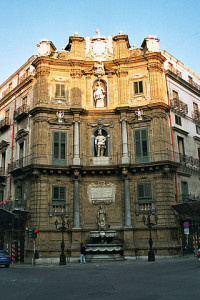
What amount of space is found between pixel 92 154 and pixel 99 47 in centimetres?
1048

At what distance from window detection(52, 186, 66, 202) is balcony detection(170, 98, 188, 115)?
12.5 metres

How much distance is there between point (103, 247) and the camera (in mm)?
24266

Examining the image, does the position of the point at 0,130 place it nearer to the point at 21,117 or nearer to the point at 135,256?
the point at 21,117

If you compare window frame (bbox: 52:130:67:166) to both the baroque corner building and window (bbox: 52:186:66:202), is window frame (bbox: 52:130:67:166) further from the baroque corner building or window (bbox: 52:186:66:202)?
window (bbox: 52:186:66:202)

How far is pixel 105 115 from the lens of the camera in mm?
29688

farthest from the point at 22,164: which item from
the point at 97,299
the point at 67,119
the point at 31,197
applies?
the point at 97,299

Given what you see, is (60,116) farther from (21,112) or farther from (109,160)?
(109,160)

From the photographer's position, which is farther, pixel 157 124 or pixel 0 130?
pixel 0 130

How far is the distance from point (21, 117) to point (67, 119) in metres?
5.13

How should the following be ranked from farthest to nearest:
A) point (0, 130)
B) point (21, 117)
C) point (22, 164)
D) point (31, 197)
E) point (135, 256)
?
point (0, 130)
point (21, 117)
point (22, 164)
point (31, 197)
point (135, 256)

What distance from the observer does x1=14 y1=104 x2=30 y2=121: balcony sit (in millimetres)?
30650

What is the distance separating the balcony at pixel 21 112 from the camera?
101ft

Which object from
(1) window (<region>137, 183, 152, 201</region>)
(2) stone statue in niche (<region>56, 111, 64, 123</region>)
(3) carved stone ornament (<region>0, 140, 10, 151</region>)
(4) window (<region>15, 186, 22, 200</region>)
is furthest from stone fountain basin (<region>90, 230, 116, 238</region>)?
(3) carved stone ornament (<region>0, 140, 10, 151</region>)

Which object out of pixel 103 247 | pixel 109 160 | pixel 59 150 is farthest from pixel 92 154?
pixel 103 247
